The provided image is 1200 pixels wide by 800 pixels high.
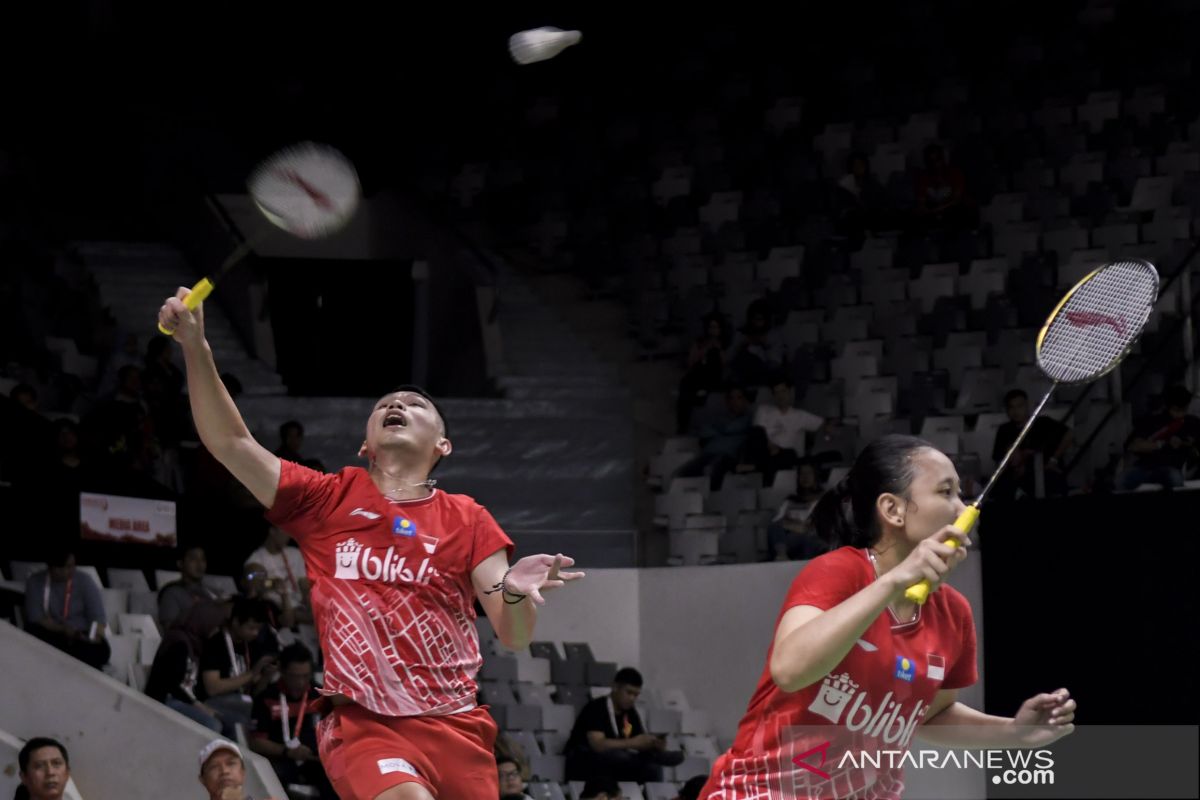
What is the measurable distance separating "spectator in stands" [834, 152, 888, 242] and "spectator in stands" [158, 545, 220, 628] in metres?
7.03

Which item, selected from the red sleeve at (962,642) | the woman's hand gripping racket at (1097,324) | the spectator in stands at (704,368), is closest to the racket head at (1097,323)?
the woman's hand gripping racket at (1097,324)

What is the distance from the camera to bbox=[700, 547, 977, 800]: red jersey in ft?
15.1

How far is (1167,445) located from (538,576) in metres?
7.06

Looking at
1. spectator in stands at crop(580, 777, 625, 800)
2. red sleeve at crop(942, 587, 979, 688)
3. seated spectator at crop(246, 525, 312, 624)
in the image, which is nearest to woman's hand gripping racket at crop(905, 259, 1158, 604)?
red sleeve at crop(942, 587, 979, 688)

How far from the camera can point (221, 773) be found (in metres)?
9.29

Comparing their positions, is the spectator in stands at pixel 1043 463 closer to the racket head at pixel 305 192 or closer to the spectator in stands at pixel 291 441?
the spectator in stands at pixel 291 441

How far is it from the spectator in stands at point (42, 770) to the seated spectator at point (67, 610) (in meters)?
1.55

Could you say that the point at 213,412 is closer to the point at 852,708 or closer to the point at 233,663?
the point at 852,708

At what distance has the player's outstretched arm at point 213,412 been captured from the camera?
548 cm

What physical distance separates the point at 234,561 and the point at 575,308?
6743 millimetres

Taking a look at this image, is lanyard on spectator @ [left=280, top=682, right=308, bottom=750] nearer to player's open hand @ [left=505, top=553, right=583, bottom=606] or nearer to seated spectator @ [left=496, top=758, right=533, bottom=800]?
seated spectator @ [left=496, top=758, right=533, bottom=800]

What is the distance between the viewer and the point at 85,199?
21.0 meters

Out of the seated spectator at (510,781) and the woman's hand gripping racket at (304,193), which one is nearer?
the woman's hand gripping racket at (304,193)

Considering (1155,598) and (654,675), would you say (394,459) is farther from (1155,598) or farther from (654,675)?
(654,675)
